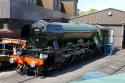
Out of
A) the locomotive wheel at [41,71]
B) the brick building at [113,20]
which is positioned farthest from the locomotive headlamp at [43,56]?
the brick building at [113,20]

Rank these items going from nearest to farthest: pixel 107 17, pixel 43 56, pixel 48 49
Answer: pixel 43 56, pixel 48 49, pixel 107 17

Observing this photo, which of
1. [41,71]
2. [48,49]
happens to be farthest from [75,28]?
[41,71]

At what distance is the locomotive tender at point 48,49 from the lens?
1434 cm

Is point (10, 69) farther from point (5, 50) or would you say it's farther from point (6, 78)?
point (6, 78)

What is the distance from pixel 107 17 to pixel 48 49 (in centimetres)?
1991

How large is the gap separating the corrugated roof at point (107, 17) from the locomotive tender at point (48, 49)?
13944 mm

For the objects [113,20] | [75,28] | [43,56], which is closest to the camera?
[43,56]

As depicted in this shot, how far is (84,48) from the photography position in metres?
21.5

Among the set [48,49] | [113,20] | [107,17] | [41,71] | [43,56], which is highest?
[107,17]

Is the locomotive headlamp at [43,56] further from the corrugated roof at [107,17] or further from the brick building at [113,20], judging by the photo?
the corrugated roof at [107,17]

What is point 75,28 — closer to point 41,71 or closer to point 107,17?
point 41,71

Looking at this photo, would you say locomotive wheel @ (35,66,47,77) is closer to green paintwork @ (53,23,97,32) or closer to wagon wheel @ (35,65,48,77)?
wagon wheel @ (35,65,48,77)

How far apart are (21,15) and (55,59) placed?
8776 mm

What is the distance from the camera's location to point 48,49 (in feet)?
48.5
